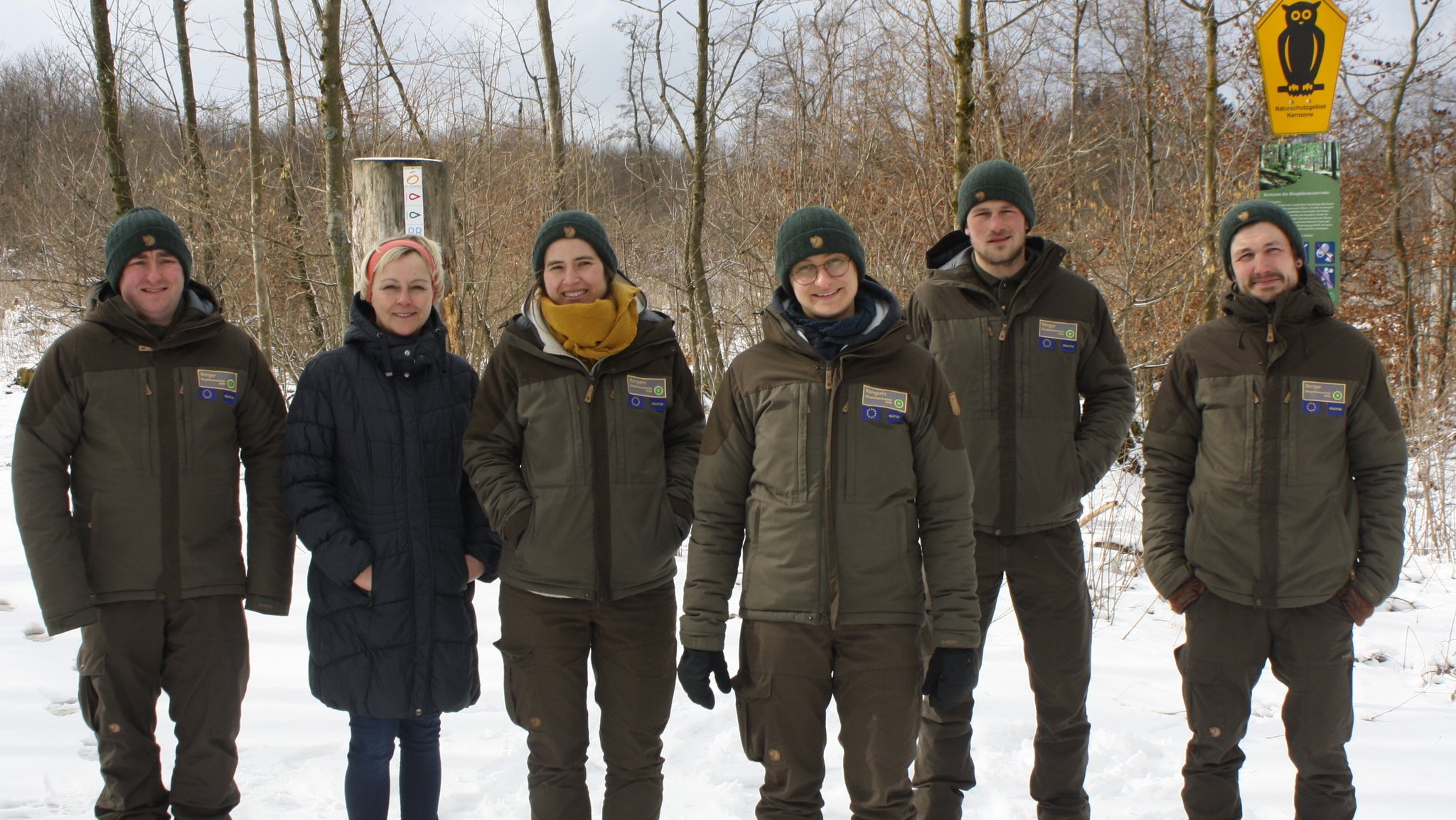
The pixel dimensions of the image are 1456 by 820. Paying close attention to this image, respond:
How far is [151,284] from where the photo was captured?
3006mm

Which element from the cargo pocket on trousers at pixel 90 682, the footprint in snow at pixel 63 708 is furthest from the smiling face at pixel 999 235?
the footprint in snow at pixel 63 708

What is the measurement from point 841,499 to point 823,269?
2.08 feet

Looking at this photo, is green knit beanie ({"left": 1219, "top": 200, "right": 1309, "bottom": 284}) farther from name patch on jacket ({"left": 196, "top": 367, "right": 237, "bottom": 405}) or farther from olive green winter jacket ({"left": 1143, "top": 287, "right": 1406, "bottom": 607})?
name patch on jacket ({"left": 196, "top": 367, "right": 237, "bottom": 405})

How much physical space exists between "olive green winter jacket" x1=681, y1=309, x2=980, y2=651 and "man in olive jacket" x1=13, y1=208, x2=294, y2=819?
1.48 metres

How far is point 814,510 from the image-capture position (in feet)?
8.45

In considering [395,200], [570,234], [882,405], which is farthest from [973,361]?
[395,200]

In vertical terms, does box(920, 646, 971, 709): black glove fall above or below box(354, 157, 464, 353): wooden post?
below

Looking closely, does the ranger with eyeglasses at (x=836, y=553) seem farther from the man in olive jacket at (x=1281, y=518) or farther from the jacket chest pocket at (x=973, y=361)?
the man in olive jacket at (x=1281, y=518)

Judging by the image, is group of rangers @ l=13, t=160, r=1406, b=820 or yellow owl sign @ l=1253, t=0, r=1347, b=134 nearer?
group of rangers @ l=13, t=160, r=1406, b=820

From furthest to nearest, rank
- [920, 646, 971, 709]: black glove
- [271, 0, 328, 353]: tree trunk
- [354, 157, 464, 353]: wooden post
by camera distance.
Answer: [271, 0, 328, 353]: tree trunk → [354, 157, 464, 353]: wooden post → [920, 646, 971, 709]: black glove

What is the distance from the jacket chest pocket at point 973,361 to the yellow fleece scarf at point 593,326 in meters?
1.08

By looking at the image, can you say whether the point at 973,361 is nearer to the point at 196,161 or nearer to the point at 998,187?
the point at 998,187

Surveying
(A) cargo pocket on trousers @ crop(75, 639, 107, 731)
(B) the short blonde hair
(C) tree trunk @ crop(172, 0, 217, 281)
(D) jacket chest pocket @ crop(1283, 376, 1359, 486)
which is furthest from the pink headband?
(C) tree trunk @ crop(172, 0, 217, 281)

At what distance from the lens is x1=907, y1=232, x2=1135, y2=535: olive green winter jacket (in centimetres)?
316
